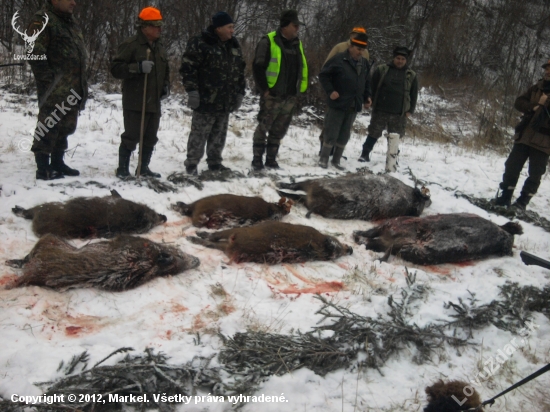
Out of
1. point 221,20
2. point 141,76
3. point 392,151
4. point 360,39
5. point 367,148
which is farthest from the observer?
point 367,148

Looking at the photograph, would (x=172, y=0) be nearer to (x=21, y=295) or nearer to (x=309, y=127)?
(x=309, y=127)

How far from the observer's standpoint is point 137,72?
220 inches

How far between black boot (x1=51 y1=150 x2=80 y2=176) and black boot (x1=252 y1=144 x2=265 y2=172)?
8.91 feet

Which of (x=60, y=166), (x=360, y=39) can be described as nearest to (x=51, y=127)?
(x=60, y=166)

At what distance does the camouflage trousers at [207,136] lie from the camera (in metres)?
6.28

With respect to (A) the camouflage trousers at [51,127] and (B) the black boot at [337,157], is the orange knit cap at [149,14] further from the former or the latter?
(B) the black boot at [337,157]

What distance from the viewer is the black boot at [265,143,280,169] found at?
7.35 m

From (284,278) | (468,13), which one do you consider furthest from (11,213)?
(468,13)

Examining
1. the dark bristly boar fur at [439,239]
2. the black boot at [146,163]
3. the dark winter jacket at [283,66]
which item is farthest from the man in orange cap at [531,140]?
the black boot at [146,163]

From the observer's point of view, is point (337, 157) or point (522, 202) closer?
point (522, 202)

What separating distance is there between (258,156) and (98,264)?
395 cm

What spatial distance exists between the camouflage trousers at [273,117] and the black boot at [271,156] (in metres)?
0.07

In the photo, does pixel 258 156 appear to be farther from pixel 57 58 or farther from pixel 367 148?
pixel 57 58

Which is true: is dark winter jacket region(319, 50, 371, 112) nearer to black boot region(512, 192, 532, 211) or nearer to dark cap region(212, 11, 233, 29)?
dark cap region(212, 11, 233, 29)
